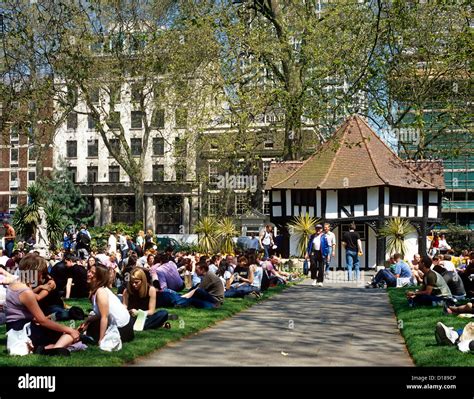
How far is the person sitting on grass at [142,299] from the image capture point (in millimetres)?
13031

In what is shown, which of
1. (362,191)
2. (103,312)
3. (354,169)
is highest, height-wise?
(354,169)

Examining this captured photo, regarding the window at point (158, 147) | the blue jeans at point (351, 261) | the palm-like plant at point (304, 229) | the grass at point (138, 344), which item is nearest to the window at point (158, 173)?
the window at point (158, 147)

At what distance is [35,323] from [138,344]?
5.25 ft

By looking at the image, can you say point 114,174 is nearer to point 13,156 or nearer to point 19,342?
point 13,156

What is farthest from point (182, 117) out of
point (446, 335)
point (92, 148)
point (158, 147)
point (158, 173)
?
point (92, 148)

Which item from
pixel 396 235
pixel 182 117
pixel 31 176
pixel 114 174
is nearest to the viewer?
pixel 396 235

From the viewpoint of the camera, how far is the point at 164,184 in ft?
254

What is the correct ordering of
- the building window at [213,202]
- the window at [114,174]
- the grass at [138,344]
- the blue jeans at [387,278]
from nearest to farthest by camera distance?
the grass at [138,344], the blue jeans at [387,278], the building window at [213,202], the window at [114,174]

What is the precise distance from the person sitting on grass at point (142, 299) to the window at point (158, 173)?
65.2 metres

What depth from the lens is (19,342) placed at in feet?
33.3

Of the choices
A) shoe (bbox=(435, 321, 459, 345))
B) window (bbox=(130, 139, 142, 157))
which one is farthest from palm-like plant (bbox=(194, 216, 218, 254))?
window (bbox=(130, 139, 142, 157))

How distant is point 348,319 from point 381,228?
2447cm

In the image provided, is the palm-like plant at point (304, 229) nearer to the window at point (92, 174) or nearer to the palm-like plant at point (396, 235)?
the palm-like plant at point (396, 235)

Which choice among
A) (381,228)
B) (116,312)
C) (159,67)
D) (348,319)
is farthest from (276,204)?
(116,312)
